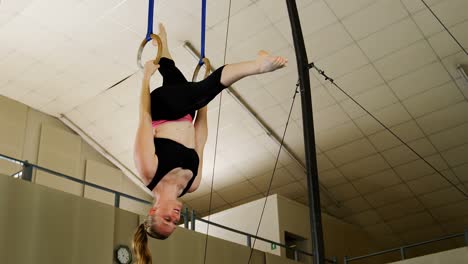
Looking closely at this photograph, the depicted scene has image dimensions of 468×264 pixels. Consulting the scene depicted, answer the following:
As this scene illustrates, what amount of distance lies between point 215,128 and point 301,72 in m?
5.27

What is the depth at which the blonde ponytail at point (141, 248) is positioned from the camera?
10.7 ft

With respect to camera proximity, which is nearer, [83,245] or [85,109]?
[83,245]

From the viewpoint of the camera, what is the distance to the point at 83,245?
6.55 meters

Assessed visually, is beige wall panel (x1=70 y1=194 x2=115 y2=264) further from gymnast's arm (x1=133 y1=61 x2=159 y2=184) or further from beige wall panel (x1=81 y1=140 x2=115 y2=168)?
gymnast's arm (x1=133 y1=61 x2=159 y2=184)

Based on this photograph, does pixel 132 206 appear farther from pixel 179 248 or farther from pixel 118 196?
pixel 118 196

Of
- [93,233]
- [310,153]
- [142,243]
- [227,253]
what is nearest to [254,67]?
[310,153]

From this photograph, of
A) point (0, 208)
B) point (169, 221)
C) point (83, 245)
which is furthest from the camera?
point (83, 245)

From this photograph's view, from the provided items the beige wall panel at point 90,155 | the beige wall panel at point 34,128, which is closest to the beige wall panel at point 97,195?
the beige wall panel at point 90,155

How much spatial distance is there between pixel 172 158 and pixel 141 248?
0.50 metres

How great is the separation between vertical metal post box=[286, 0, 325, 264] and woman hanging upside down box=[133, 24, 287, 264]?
0.74 meters

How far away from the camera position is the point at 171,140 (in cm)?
334

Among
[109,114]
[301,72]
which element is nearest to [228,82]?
[301,72]

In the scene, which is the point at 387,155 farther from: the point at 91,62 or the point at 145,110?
the point at 145,110

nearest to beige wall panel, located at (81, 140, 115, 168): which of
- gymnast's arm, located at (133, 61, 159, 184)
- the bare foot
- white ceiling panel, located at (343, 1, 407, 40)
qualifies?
white ceiling panel, located at (343, 1, 407, 40)
